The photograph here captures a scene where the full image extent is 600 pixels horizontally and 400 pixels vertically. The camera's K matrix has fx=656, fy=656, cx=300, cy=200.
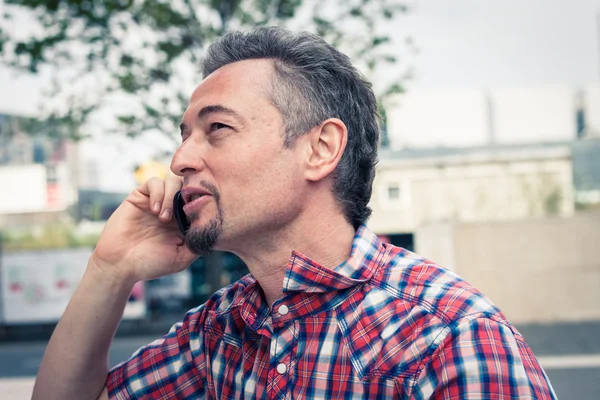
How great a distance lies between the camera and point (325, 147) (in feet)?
5.02

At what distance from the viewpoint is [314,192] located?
1515 millimetres

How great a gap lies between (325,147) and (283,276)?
315 millimetres

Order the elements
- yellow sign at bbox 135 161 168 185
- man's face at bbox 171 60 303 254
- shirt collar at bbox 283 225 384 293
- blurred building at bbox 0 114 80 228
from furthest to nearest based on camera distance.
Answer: blurred building at bbox 0 114 80 228
yellow sign at bbox 135 161 168 185
man's face at bbox 171 60 303 254
shirt collar at bbox 283 225 384 293

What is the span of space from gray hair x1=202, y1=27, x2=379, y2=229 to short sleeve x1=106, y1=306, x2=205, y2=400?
0.50 meters

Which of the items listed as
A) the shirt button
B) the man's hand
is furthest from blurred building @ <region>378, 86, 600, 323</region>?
the shirt button

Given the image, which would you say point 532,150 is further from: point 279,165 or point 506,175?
point 279,165

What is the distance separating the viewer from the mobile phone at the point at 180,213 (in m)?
1.69

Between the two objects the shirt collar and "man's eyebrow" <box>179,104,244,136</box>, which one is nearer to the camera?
the shirt collar

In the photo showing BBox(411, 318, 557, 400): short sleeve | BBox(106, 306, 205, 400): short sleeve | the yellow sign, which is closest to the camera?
BBox(411, 318, 557, 400): short sleeve

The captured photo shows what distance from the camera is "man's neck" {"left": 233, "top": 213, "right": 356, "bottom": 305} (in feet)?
4.84

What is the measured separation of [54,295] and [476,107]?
88.4ft

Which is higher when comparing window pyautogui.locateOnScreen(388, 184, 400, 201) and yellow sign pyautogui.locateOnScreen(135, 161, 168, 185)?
yellow sign pyautogui.locateOnScreen(135, 161, 168, 185)

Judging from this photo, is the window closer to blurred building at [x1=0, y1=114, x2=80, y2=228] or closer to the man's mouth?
blurred building at [x1=0, y1=114, x2=80, y2=228]

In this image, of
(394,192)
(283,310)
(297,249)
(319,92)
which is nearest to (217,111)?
(319,92)
